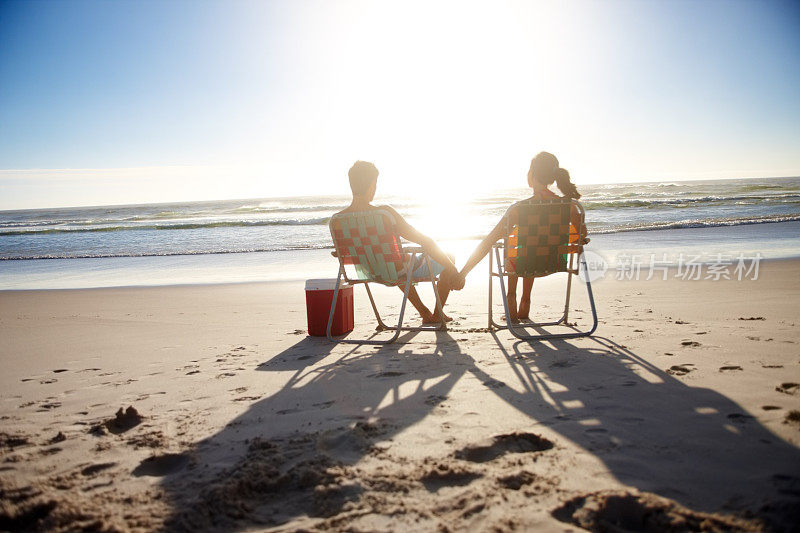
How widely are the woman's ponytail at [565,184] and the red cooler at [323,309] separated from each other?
2038mm

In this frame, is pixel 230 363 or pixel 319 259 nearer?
pixel 230 363

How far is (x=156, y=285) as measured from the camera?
8297mm

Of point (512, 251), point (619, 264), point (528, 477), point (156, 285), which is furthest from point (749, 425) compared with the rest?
point (156, 285)

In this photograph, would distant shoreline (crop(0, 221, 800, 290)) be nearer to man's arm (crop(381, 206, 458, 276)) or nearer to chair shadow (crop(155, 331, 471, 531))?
man's arm (crop(381, 206, 458, 276))

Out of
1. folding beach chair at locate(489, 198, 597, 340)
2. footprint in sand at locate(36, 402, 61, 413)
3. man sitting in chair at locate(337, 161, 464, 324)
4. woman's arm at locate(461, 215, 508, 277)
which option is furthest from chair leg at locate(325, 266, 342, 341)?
footprint in sand at locate(36, 402, 61, 413)

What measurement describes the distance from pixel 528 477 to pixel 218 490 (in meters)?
1.13

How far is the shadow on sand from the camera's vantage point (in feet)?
5.78

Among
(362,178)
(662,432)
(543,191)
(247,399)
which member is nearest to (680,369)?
(662,432)

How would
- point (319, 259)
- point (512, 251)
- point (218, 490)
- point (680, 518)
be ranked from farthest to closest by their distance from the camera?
point (319, 259) → point (512, 251) → point (218, 490) → point (680, 518)

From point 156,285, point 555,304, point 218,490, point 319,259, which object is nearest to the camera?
point 218,490

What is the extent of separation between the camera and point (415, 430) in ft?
7.78

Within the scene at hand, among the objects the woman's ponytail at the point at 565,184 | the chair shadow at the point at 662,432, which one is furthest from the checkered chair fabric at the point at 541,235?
the chair shadow at the point at 662,432

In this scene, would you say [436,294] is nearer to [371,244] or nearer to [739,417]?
[371,244]

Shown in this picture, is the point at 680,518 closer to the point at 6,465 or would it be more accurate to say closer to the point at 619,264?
the point at 6,465
